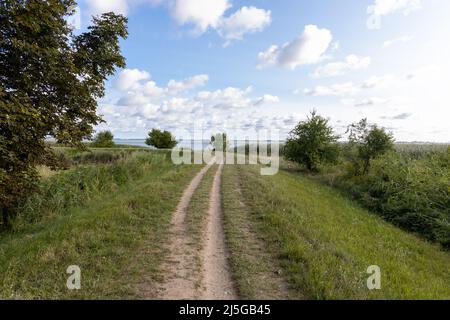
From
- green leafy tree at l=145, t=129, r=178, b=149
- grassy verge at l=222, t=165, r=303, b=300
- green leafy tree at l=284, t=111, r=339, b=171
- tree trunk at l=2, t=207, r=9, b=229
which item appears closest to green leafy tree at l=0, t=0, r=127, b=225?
tree trunk at l=2, t=207, r=9, b=229

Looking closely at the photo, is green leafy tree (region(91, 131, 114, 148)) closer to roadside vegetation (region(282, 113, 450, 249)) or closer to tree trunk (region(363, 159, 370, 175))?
roadside vegetation (region(282, 113, 450, 249))

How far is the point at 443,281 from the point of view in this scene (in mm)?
7137

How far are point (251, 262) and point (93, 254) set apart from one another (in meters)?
3.30

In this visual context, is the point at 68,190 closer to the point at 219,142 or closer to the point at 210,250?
the point at 210,250

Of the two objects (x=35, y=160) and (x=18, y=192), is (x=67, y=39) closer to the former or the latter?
(x=35, y=160)

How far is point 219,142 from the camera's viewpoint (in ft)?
222

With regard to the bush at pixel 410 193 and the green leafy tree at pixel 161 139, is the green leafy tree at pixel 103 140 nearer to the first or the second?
the green leafy tree at pixel 161 139

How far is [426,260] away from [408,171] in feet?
33.4

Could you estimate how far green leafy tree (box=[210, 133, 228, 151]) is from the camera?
67.6m

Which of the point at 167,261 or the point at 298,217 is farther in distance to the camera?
the point at 298,217

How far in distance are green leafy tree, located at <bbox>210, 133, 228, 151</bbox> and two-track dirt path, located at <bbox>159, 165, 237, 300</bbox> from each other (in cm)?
5925

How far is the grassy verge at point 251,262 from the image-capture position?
4.63 m

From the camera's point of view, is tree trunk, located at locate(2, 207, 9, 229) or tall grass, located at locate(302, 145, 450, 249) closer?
tree trunk, located at locate(2, 207, 9, 229)
